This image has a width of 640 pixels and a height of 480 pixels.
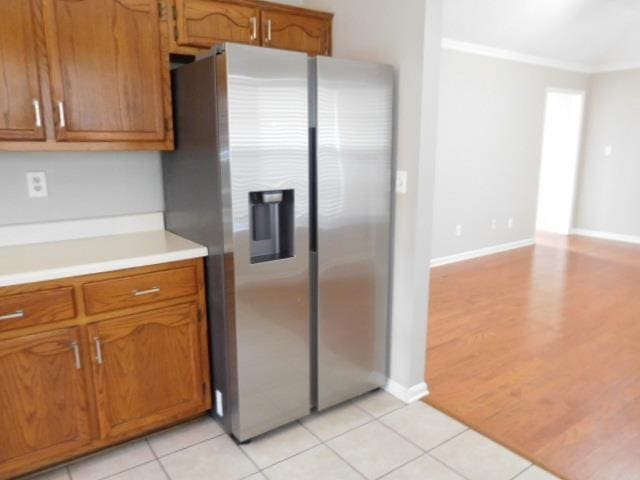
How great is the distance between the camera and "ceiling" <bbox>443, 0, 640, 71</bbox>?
432 centimetres

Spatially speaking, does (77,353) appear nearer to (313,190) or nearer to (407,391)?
(313,190)

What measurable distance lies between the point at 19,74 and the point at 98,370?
1240 mm

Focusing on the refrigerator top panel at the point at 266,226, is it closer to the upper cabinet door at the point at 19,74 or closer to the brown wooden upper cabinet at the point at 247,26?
the brown wooden upper cabinet at the point at 247,26

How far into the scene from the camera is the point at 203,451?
2092 millimetres

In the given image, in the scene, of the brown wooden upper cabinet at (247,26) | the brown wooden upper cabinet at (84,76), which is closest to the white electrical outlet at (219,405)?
the brown wooden upper cabinet at (84,76)

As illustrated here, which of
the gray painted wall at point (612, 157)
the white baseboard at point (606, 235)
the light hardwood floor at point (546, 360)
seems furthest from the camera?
the white baseboard at point (606, 235)

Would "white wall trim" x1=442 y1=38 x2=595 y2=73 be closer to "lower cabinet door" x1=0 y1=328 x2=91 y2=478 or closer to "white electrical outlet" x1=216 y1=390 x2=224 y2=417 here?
"white electrical outlet" x1=216 y1=390 x2=224 y2=417

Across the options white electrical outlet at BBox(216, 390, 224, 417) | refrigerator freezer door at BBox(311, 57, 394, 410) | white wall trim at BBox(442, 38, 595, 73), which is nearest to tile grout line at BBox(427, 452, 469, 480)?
refrigerator freezer door at BBox(311, 57, 394, 410)

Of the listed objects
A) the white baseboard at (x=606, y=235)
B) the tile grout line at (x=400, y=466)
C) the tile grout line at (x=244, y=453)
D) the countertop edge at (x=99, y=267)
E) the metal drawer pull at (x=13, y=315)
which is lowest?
the tile grout line at (x=400, y=466)

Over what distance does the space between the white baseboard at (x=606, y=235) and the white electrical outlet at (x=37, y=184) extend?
6.81 m

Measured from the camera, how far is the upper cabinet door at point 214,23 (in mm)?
2150

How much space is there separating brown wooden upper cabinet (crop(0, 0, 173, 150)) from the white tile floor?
4.54 ft

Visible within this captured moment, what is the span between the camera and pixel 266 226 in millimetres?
2061

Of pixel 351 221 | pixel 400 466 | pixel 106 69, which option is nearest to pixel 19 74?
pixel 106 69
